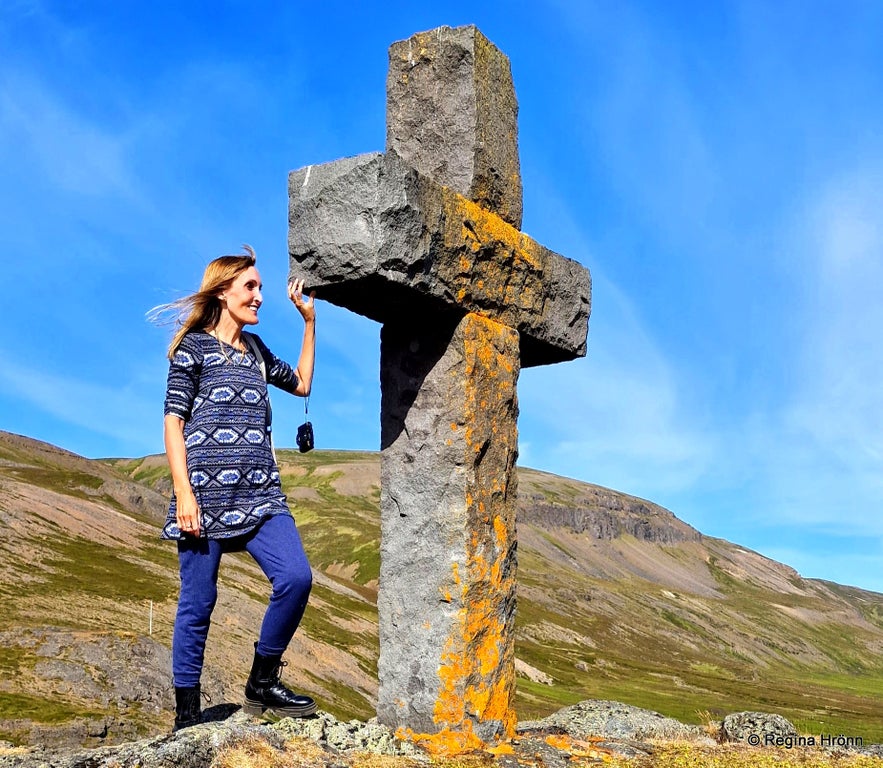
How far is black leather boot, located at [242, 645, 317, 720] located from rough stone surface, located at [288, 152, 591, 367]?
3196mm

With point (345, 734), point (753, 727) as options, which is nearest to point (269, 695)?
point (345, 734)

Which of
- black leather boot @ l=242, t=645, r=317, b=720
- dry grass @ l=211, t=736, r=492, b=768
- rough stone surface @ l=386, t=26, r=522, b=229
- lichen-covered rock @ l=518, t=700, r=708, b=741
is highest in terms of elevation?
rough stone surface @ l=386, t=26, r=522, b=229

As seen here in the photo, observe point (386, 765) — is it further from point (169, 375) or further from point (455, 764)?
point (169, 375)

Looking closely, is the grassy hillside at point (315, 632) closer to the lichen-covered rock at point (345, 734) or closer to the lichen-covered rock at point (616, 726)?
the lichen-covered rock at point (616, 726)

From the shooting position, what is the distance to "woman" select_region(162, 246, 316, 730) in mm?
6395

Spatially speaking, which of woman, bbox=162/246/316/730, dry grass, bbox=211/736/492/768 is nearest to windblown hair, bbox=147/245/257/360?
woman, bbox=162/246/316/730

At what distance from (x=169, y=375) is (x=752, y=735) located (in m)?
8.17

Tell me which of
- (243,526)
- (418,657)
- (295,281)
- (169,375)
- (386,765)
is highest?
(295,281)

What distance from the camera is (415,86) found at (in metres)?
9.50

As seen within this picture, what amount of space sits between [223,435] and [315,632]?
155 ft

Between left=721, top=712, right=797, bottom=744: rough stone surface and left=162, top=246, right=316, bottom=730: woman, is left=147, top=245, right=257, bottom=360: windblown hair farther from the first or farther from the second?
left=721, top=712, right=797, bottom=744: rough stone surface

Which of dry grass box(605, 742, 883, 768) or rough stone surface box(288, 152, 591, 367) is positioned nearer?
rough stone surface box(288, 152, 591, 367)

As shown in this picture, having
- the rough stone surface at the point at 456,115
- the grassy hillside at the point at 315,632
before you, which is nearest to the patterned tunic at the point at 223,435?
the rough stone surface at the point at 456,115

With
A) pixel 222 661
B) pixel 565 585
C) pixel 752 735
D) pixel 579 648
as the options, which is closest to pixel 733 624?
pixel 565 585
